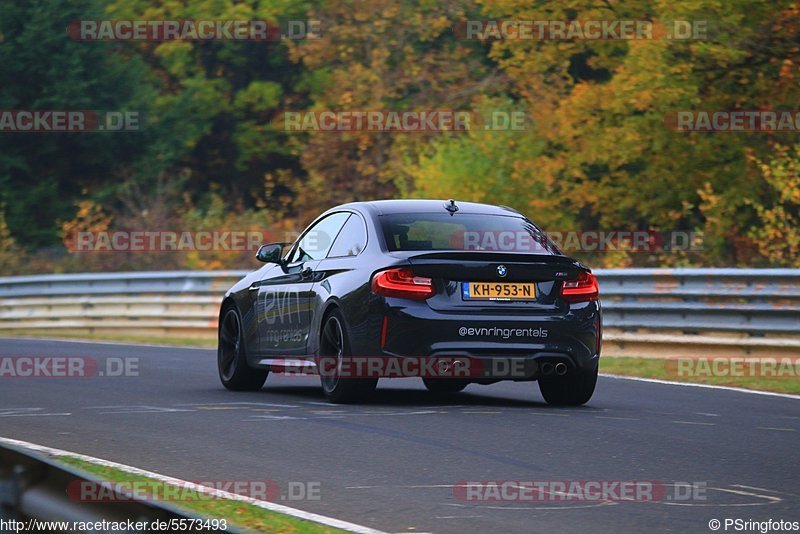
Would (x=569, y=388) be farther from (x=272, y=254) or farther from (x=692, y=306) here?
(x=692, y=306)

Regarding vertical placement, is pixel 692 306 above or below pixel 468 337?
below

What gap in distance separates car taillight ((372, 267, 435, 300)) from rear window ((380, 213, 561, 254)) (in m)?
0.43

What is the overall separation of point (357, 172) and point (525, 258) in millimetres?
30243

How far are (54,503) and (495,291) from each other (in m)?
7.04

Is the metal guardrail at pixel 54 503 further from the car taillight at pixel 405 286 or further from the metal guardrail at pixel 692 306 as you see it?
the metal guardrail at pixel 692 306

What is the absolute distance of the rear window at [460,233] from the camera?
39.7ft

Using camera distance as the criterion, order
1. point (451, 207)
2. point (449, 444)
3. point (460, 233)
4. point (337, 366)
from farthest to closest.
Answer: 1. point (451, 207)
2. point (460, 233)
3. point (337, 366)
4. point (449, 444)

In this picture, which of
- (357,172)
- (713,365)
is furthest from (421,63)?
(713,365)

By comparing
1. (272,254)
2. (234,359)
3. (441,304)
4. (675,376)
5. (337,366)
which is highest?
(272,254)

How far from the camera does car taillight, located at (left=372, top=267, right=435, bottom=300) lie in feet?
37.7

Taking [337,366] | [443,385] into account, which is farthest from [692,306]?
[337,366]

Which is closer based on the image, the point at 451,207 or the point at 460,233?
the point at 460,233

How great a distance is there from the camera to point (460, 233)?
484 inches

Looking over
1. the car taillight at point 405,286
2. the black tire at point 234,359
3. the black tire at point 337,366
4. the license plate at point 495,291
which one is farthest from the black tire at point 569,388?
the black tire at point 234,359
